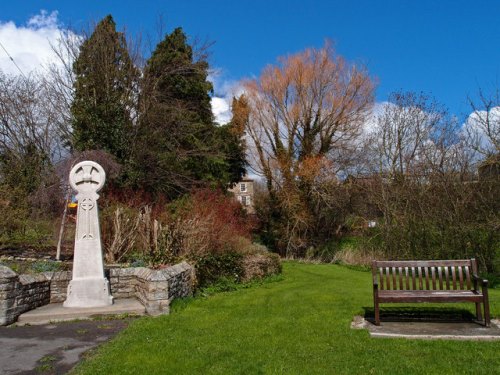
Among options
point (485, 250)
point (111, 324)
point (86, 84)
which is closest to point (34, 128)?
point (86, 84)

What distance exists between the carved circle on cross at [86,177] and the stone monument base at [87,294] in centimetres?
194

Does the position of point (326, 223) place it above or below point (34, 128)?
below

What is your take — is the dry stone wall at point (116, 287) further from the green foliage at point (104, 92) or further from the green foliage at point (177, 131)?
the green foliage at point (104, 92)

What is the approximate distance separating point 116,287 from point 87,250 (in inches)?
54.1

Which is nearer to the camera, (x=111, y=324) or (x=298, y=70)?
(x=111, y=324)

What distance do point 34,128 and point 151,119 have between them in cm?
966

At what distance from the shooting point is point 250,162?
27594 millimetres

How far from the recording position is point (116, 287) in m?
10.2

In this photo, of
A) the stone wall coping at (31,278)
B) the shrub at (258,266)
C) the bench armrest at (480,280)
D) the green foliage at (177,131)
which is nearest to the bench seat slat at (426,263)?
the bench armrest at (480,280)

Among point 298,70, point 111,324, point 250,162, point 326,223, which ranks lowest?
point 111,324

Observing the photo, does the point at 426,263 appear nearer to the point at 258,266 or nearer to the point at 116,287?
the point at 116,287

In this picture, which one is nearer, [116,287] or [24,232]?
[116,287]

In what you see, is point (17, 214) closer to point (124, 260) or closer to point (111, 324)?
point (124, 260)

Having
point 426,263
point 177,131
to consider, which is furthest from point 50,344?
point 177,131
